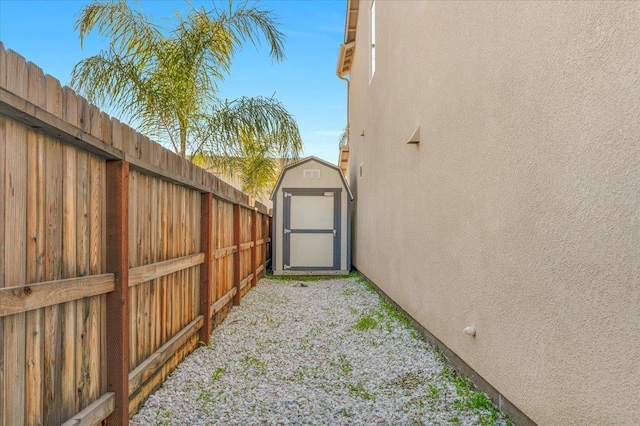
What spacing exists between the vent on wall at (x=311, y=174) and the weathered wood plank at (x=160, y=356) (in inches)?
260

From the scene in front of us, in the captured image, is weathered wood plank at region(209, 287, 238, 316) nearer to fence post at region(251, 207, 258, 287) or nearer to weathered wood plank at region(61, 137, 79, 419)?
fence post at region(251, 207, 258, 287)

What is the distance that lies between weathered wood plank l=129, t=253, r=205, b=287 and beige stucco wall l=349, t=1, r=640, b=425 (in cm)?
204

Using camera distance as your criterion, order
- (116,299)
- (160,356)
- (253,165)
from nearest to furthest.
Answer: (116,299) < (160,356) < (253,165)

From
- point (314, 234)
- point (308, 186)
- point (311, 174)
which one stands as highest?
point (311, 174)

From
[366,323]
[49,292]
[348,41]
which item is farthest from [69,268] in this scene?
[348,41]

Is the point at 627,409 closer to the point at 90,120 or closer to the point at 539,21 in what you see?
the point at 539,21

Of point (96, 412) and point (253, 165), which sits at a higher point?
point (253, 165)

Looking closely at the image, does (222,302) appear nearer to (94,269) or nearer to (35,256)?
(94,269)

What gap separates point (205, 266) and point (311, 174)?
6.36 metres

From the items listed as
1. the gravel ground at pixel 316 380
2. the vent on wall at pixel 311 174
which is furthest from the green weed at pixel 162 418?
the vent on wall at pixel 311 174

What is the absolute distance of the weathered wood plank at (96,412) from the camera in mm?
1863

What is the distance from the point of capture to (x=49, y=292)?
169 cm

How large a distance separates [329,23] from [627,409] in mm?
12700

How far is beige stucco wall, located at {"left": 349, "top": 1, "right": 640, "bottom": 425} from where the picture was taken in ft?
5.53
